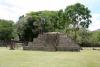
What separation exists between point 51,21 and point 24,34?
37.6 feet

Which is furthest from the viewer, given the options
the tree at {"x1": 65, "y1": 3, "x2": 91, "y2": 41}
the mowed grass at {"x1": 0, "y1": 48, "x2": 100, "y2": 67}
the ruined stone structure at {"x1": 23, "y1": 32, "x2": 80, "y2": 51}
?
the tree at {"x1": 65, "y1": 3, "x2": 91, "y2": 41}

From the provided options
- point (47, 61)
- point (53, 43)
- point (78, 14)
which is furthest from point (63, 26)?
point (47, 61)

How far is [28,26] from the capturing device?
7994 cm

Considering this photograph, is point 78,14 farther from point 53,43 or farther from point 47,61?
point 47,61

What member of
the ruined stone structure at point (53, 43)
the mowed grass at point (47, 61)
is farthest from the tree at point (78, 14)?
the mowed grass at point (47, 61)

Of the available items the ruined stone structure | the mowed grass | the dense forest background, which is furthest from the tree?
the mowed grass

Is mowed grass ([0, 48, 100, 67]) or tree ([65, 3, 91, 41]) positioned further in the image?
tree ([65, 3, 91, 41])

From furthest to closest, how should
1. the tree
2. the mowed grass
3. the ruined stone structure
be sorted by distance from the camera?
the tree < the ruined stone structure < the mowed grass

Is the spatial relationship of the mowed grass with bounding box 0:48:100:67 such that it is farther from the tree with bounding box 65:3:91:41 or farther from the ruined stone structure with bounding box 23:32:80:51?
the tree with bounding box 65:3:91:41

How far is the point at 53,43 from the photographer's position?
51156mm

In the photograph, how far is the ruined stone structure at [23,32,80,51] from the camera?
49.7 meters

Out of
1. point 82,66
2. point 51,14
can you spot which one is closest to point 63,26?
point 51,14

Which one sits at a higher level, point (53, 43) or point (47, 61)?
point (47, 61)

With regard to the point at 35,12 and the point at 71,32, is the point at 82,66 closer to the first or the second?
the point at 71,32
